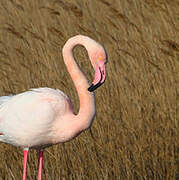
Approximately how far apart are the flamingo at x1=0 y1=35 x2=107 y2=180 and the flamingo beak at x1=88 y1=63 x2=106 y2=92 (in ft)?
0.05

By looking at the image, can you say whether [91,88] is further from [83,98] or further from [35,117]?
[35,117]

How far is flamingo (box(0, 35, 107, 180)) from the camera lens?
324cm

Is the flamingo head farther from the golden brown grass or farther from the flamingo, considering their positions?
the golden brown grass

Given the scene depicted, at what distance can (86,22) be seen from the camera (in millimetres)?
4367

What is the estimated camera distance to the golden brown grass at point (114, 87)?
12.4 feet

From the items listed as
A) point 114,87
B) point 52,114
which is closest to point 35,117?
point 52,114

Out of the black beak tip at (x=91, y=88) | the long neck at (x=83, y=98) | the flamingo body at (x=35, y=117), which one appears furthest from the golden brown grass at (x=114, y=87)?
the black beak tip at (x=91, y=88)

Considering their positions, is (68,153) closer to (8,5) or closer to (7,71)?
(7,71)

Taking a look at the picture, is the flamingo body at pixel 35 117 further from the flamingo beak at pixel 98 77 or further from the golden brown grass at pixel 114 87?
the golden brown grass at pixel 114 87

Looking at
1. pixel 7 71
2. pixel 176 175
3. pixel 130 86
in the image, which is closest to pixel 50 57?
pixel 7 71

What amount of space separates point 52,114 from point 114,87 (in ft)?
2.52

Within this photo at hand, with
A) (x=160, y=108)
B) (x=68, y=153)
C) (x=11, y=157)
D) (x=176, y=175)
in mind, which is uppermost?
(x=160, y=108)

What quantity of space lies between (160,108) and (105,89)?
14.4 inches

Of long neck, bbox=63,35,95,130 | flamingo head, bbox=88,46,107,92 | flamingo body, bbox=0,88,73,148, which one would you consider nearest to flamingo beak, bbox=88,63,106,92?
flamingo head, bbox=88,46,107,92
